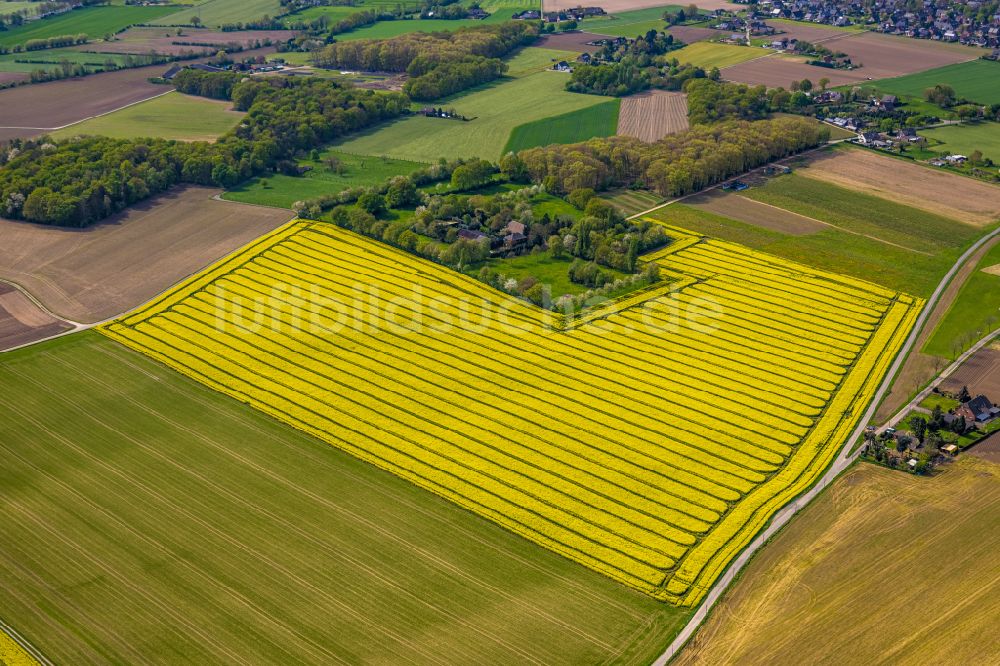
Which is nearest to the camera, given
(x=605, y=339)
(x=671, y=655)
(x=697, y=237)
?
(x=671, y=655)

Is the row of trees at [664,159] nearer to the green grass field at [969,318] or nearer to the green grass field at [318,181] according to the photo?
the green grass field at [318,181]

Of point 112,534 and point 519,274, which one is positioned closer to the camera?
point 112,534

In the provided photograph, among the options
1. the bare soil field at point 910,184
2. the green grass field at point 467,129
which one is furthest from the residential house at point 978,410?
the green grass field at point 467,129

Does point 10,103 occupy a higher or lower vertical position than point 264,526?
higher

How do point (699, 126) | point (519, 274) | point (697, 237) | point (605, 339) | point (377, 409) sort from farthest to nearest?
point (699, 126), point (697, 237), point (519, 274), point (605, 339), point (377, 409)

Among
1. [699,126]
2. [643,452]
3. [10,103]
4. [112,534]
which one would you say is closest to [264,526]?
[112,534]

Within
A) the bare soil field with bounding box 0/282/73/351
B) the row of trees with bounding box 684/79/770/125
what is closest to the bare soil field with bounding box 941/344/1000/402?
the row of trees with bounding box 684/79/770/125

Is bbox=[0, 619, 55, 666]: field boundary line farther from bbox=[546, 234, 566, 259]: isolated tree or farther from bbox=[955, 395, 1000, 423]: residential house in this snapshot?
bbox=[955, 395, 1000, 423]: residential house

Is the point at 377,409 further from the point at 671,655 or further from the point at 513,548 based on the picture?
the point at 671,655
